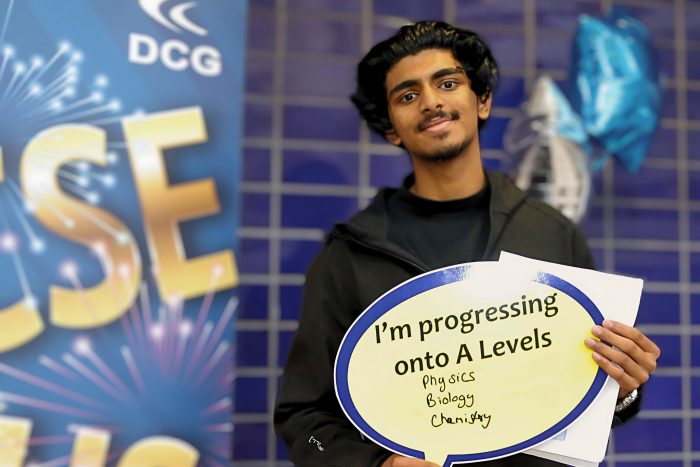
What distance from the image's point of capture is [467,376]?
3.52 feet

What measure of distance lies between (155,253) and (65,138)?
12.1 inches

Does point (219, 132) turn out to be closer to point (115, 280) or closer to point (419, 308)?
point (115, 280)

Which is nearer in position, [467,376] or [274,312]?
[467,376]

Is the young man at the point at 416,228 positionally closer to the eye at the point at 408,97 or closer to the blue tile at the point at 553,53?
the eye at the point at 408,97

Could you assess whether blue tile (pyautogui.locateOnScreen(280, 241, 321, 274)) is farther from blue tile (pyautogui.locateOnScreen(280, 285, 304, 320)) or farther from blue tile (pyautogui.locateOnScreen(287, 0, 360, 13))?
blue tile (pyautogui.locateOnScreen(287, 0, 360, 13))

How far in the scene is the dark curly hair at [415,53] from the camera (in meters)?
1.28

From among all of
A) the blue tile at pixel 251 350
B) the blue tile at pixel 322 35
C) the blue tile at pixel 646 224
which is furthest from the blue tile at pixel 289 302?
the blue tile at pixel 646 224

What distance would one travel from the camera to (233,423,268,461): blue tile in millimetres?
2166

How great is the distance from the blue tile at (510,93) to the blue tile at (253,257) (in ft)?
2.96

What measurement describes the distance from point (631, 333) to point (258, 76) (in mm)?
Result: 1517

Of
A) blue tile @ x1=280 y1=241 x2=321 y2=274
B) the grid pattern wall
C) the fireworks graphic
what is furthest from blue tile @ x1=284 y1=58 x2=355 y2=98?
the fireworks graphic

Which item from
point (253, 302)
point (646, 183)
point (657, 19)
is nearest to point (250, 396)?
point (253, 302)

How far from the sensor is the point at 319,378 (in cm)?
119

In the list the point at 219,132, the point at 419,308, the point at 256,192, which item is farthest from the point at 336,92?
the point at 419,308
